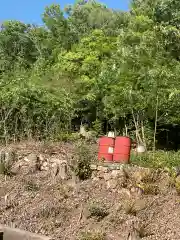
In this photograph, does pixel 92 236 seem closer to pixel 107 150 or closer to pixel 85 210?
pixel 85 210

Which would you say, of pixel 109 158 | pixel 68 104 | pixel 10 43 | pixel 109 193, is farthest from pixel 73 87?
pixel 10 43

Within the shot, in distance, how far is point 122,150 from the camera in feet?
29.9

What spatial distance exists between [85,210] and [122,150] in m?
2.18

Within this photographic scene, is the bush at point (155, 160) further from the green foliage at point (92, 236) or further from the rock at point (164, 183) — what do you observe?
the green foliage at point (92, 236)

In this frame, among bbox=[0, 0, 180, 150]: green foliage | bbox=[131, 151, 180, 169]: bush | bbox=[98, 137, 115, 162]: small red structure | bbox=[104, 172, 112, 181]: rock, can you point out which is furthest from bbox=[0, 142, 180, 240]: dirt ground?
bbox=[0, 0, 180, 150]: green foliage

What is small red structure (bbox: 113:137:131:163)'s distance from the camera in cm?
906

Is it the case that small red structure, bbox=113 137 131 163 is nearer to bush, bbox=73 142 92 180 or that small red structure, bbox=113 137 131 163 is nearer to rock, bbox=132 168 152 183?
bush, bbox=73 142 92 180

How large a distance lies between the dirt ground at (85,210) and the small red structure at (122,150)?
841mm

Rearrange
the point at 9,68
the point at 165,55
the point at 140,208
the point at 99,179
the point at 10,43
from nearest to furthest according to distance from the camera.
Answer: the point at 140,208 → the point at 99,179 → the point at 165,55 → the point at 9,68 → the point at 10,43

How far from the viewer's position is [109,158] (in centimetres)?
927

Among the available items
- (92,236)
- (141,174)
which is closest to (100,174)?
(141,174)

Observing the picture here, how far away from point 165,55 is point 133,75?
180 centimetres

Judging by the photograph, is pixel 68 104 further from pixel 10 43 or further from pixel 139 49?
pixel 10 43

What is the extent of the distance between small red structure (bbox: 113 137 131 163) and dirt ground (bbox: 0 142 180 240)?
2.76 feet
